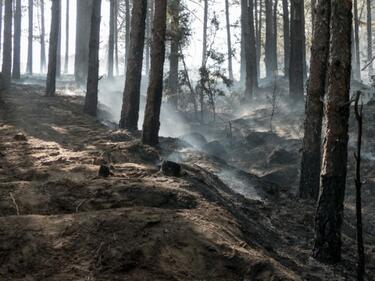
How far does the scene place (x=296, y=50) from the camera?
845 inches

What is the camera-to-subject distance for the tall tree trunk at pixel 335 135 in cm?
760

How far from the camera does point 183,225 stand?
6.36m

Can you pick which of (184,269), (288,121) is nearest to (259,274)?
(184,269)

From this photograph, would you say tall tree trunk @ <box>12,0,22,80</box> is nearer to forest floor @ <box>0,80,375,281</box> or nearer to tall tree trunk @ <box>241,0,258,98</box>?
tall tree trunk @ <box>241,0,258,98</box>

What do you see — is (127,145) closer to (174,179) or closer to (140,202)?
(174,179)

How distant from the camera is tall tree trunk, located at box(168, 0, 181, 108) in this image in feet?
72.6

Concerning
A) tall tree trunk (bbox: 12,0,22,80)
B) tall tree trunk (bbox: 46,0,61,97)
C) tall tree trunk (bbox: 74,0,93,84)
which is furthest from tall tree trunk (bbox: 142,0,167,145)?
tall tree trunk (bbox: 12,0,22,80)

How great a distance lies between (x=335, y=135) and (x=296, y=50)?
47.8 feet

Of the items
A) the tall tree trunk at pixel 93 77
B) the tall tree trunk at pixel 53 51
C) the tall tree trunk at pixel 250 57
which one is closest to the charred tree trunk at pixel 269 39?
the tall tree trunk at pixel 250 57

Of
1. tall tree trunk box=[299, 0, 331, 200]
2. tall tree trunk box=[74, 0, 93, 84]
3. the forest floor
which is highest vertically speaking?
tall tree trunk box=[74, 0, 93, 84]

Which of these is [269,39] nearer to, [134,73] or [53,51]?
[53,51]

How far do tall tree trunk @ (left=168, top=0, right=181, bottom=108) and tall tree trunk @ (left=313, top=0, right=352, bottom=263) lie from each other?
13.6 metres

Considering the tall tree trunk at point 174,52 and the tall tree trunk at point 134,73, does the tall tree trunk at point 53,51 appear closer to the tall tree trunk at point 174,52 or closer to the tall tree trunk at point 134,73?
the tall tree trunk at point 174,52

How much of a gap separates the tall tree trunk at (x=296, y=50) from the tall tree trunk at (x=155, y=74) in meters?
7.46
